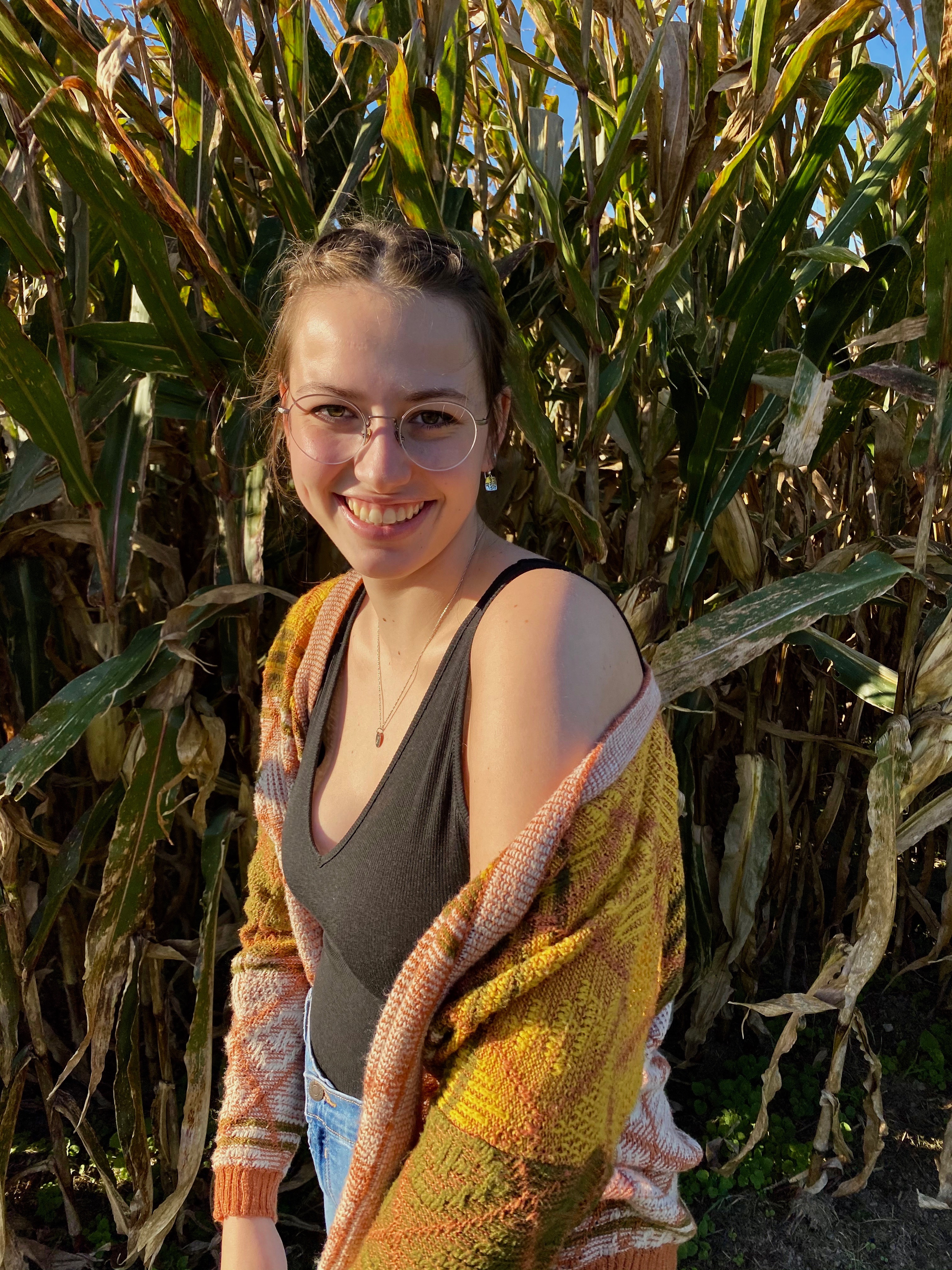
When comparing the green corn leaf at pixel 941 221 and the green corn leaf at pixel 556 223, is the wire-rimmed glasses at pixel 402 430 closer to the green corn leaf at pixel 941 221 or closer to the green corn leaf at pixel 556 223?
the green corn leaf at pixel 556 223

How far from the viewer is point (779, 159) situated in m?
1.35

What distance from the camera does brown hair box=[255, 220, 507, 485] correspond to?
2.53 feet

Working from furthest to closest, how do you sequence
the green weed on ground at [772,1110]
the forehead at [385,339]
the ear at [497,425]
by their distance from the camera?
the green weed on ground at [772,1110]
the ear at [497,425]
the forehead at [385,339]

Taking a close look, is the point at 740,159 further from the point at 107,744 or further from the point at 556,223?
the point at 107,744

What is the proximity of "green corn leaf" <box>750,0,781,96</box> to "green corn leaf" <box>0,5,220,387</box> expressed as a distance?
67 centimetres

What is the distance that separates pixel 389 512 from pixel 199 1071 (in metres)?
0.82

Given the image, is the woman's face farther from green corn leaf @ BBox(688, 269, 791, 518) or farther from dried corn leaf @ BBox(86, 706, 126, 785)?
dried corn leaf @ BBox(86, 706, 126, 785)

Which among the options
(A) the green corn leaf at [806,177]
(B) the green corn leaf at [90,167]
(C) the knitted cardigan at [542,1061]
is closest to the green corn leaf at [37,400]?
(B) the green corn leaf at [90,167]

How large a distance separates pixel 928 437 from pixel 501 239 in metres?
0.96

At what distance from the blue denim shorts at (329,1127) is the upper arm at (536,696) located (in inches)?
14.3

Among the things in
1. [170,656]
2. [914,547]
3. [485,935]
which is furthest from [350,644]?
[914,547]

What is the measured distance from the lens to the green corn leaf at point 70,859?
3.92 feet

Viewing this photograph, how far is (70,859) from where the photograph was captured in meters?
1.23

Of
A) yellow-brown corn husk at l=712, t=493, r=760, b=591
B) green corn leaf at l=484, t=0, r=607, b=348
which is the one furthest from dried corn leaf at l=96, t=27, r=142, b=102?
yellow-brown corn husk at l=712, t=493, r=760, b=591
